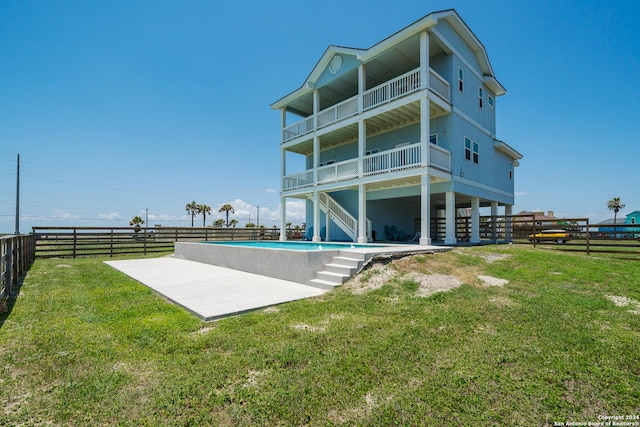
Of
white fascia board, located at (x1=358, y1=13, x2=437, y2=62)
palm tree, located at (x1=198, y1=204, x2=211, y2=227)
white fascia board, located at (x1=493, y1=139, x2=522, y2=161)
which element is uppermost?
white fascia board, located at (x1=358, y1=13, x2=437, y2=62)

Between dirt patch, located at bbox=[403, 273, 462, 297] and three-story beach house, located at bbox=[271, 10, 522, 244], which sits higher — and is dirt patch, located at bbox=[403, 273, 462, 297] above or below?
below

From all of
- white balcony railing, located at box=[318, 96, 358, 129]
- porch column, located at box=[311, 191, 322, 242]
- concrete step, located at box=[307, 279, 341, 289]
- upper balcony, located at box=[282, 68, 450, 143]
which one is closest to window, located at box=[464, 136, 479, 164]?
upper balcony, located at box=[282, 68, 450, 143]

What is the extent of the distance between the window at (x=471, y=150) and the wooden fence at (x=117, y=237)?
42.8ft

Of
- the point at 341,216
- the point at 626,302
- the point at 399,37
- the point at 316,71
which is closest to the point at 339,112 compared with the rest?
the point at 316,71

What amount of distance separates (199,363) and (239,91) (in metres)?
18.9

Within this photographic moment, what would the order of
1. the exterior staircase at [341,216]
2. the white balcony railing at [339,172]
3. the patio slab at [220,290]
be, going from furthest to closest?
1. the exterior staircase at [341,216]
2. the white balcony railing at [339,172]
3. the patio slab at [220,290]

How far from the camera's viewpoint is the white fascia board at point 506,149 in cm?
1619

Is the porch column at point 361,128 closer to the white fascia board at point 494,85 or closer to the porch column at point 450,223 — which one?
the porch column at point 450,223

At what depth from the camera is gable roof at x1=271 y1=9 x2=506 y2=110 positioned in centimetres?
1109

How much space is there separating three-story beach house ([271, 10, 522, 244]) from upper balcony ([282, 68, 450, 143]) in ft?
0.16

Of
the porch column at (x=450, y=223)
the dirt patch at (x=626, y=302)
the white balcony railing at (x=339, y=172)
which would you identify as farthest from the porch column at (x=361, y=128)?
the dirt patch at (x=626, y=302)

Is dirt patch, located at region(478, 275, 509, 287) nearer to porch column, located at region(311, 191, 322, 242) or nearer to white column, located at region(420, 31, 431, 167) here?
white column, located at region(420, 31, 431, 167)

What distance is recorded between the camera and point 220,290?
21.2 feet

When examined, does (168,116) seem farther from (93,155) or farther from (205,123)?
(93,155)
